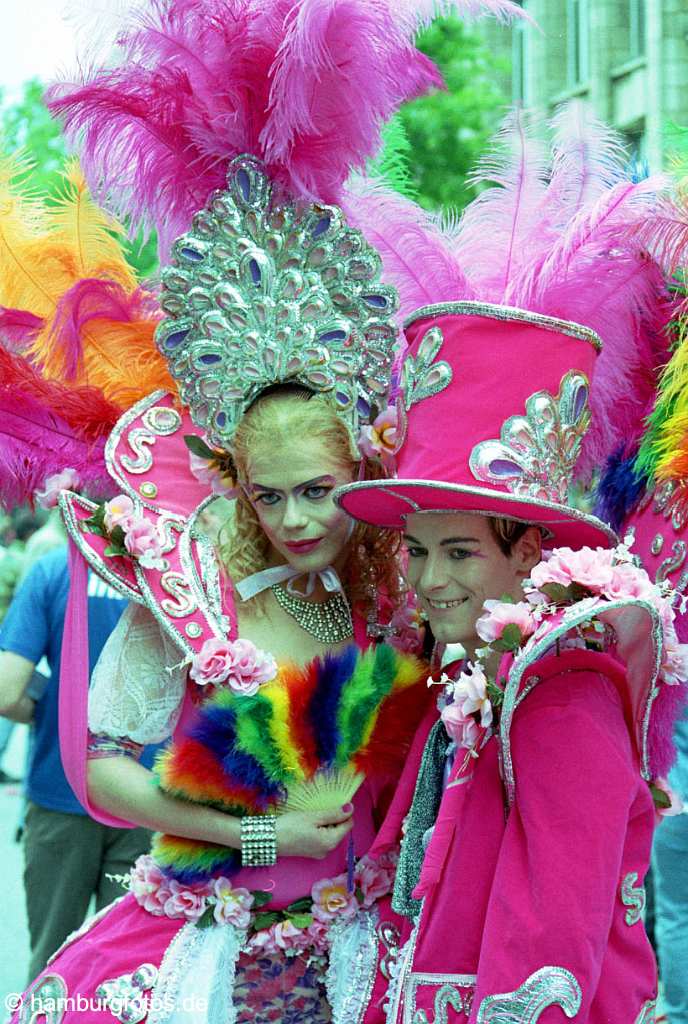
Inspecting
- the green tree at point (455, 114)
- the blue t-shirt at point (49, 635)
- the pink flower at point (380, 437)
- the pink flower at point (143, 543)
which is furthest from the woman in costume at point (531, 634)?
the green tree at point (455, 114)

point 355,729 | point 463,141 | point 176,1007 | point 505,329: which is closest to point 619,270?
point 505,329

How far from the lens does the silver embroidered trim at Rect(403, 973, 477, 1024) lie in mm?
2346

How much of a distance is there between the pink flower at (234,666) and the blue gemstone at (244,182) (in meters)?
1.06

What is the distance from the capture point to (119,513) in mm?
2988

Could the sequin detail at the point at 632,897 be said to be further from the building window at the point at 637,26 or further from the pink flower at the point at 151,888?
the building window at the point at 637,26

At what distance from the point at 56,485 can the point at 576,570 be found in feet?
4.57

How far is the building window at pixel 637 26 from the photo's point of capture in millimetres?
7867

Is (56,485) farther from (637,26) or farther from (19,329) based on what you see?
(637,26)

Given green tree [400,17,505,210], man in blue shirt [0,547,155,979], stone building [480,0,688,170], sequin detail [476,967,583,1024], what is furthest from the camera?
green tree [400,17,505,210]

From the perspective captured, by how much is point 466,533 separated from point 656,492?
1.84 ft

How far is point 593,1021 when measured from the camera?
2.30 m

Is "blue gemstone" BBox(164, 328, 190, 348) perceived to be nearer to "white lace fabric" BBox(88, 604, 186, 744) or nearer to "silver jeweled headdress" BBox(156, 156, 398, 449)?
"silver jeweled headdress" BBox(156, 156, 398, 449)

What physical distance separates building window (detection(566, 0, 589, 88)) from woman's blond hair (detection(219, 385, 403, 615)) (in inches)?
197

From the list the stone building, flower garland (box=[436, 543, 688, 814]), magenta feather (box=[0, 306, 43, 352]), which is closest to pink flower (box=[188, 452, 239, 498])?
magenta feather (box=[0, 306, 43, 352])
